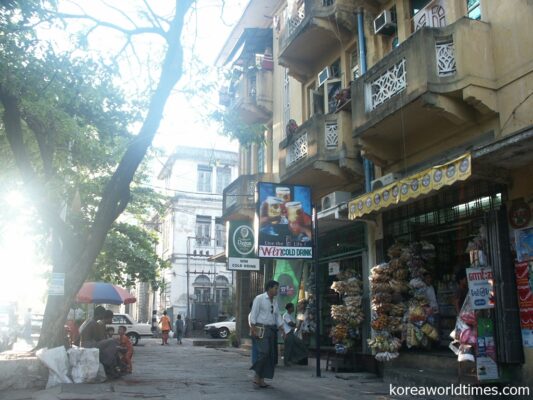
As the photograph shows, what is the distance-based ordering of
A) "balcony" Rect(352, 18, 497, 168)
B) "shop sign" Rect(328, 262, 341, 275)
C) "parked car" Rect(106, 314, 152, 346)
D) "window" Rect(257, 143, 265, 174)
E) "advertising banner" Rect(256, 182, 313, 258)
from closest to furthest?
"balcony" Rect(352, 18, 497, 168)
"advertising banner" Rect(256, 182, 313, 258)
"shop sign" Rect(328, 262, 341, 275)
"window" Rect(257, 143, 265, 174)
"parked car" Rect(106, 314, 152, 346)

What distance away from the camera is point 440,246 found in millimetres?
10961

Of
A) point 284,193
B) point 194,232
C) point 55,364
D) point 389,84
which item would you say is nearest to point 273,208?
point 284,193

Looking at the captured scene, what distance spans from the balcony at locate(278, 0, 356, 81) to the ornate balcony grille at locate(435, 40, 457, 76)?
4.50 meters

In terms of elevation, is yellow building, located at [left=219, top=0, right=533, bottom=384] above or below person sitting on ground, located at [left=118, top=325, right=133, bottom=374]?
above

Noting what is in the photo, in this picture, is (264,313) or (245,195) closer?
(264,313)

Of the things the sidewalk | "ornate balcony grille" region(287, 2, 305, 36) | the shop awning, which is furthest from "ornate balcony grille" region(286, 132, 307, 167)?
the sidewalk

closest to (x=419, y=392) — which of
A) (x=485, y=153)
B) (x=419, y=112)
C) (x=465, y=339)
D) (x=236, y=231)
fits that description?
(x=465, y=339)

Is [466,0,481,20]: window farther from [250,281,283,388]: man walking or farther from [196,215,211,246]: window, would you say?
[196,215,211,246]: window

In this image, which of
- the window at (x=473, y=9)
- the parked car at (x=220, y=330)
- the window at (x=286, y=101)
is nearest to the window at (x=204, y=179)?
the parked car at (x=220, y=330)

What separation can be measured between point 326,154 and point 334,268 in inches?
133

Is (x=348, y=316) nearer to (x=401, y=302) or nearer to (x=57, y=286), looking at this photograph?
(x=401, y=302)

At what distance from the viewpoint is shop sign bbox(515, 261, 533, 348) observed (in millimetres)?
8094

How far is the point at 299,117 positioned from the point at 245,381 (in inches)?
347

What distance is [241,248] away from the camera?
18.9 meters
